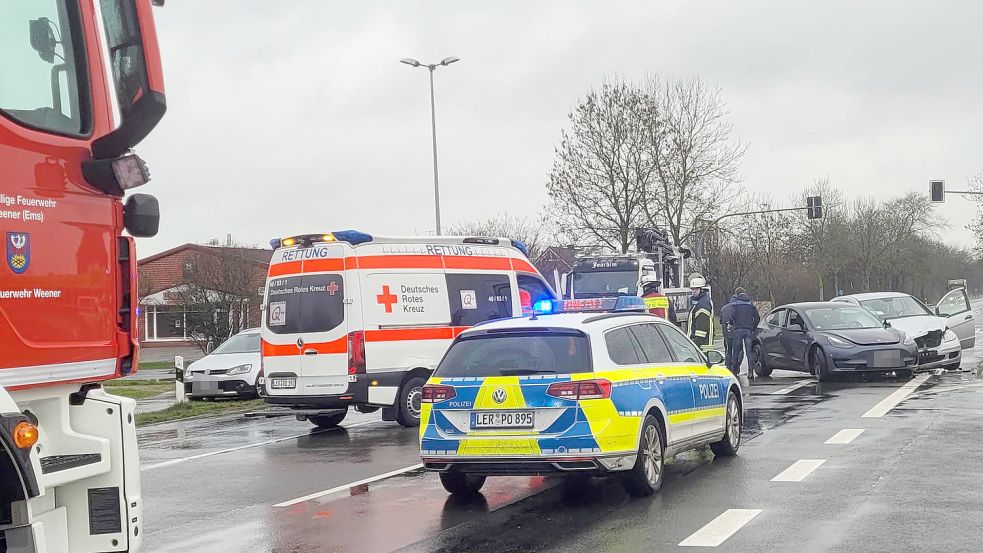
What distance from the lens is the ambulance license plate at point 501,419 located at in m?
8.85

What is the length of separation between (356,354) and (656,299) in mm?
14233

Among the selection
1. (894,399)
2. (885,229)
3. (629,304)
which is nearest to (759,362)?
(894,399)

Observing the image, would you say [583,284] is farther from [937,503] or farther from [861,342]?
[937,503]

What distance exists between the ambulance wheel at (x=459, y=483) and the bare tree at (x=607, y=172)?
4016 cm

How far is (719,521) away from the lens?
26.3 ft

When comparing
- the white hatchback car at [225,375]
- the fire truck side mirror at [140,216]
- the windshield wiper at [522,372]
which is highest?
the fire truck side mirror at [140,216]

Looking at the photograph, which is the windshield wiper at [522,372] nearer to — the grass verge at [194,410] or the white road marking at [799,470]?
the white road marking at [799,470]

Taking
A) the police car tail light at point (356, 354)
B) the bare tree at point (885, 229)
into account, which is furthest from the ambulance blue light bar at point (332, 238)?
the bare tree at point (885, 229)

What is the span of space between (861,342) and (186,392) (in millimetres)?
13189

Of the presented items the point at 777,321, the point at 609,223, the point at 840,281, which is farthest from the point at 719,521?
the point at 840,281

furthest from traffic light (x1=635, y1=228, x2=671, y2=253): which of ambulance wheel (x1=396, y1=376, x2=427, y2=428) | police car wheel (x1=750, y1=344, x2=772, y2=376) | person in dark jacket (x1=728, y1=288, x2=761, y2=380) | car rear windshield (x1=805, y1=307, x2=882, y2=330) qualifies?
ambulance wheel (x1=396, y1=376, x2=427, y2=428)

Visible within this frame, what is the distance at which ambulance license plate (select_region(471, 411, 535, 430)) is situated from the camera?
8852 mm

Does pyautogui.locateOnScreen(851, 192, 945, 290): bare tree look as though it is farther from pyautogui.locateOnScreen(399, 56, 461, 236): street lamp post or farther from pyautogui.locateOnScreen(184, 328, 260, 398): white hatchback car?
pyautogui.locateOnScreen(184, 328, 260, 398): white hatchback car

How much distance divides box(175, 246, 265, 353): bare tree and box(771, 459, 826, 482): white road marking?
95.6ft
